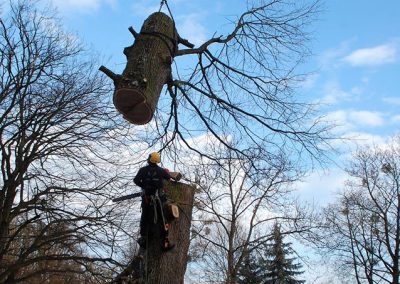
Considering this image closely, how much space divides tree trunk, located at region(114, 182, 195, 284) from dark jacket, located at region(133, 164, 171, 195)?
18.1 inches

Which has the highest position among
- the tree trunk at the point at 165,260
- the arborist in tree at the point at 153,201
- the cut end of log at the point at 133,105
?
the cut end of log at the point at 133,105

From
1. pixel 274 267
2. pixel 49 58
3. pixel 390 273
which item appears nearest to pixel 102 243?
pixel 49 58

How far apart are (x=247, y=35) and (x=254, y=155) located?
171cm

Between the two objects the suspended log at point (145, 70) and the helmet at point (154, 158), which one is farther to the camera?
the helmet at point (154, 158)

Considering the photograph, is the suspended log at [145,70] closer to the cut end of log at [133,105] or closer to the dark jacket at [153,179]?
the cut end of log at [133,105]

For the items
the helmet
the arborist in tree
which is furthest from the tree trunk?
the helmet

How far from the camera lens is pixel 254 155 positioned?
5.52 m

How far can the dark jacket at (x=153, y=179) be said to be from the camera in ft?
15.5

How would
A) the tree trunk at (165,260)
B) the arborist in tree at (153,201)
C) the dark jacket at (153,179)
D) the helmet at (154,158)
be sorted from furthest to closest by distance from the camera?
the helmet at (154,158), the dark jacket at (153,179), the arborist in tree at (153,201), the tree trunk at (165,260)

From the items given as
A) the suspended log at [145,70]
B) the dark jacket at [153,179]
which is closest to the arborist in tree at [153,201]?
the dark jacket at [153,179]

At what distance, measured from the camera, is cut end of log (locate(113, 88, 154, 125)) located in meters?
3.81

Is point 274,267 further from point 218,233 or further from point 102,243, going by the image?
point 102,243

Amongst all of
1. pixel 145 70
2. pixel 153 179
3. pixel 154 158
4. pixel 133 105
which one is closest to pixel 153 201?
pixel 153 179

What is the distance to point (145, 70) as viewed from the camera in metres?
3.94
